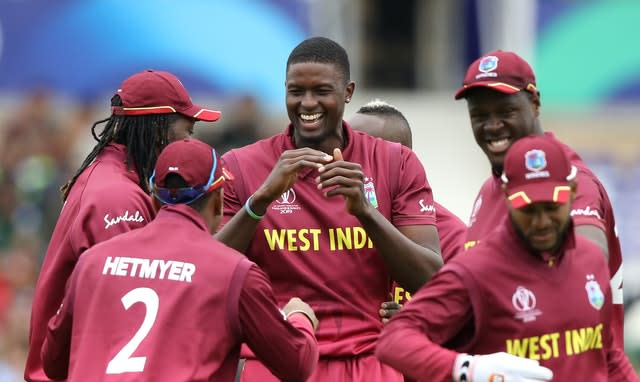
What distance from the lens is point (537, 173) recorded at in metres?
5.93

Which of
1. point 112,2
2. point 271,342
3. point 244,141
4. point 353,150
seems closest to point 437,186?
point 244,141

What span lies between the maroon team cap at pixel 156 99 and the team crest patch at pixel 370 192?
87 cm

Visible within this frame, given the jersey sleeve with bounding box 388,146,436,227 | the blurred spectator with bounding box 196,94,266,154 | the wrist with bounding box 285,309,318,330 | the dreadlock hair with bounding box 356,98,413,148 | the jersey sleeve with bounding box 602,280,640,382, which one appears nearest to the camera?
the jersey sleeve with bounding box 602,280,640,382

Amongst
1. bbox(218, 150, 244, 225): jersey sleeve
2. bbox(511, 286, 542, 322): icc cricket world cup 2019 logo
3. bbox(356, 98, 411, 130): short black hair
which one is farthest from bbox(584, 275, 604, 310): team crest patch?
bbox(356, 98, 411, 130): short black hair

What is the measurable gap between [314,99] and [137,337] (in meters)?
1.62

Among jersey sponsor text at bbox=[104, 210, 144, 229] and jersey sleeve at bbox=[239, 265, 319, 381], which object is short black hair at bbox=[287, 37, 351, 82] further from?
jersey sleeve at bbox=[239, 265, 319, 381]

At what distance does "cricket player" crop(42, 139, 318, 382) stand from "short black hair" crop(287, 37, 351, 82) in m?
0.99

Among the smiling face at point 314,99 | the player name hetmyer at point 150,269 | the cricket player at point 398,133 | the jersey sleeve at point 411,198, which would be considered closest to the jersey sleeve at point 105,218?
the player name hetmyer at point 150,269

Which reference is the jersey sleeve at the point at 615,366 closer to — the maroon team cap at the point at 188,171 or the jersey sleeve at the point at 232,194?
the maroon team cap at the point at 188,171

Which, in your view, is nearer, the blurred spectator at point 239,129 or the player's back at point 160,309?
the player's back at point 160,309

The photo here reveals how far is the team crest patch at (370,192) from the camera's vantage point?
23.5ft

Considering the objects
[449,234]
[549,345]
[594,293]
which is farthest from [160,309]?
[449,234]

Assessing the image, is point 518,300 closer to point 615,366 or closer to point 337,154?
point 615,366

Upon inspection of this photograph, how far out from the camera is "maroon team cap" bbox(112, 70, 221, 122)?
732cm
